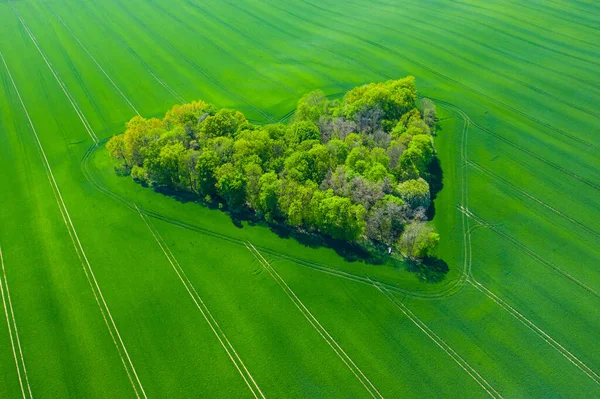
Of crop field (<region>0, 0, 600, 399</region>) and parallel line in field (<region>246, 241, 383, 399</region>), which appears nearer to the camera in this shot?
parallel line in field (<region>246, 241, 383, 399</region>)

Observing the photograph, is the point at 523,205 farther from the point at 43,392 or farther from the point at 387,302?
the point at 43,392

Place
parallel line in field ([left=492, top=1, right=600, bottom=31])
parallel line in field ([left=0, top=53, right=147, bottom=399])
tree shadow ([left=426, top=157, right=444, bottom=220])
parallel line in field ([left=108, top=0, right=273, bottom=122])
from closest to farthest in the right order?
parallel line in field ([left=0, top=53, right=147, bottom=399]), tree shadow ([left=426, top=157, right=444, bottom=220]), parallel line in field ([left=108, top=0, right=273, bottom=122]), parallel line in field ([left=492, top=1, right=600, bottom=31])

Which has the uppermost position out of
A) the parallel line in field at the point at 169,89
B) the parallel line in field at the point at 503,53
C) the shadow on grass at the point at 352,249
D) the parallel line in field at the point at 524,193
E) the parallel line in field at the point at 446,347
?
the parallel line in field at the point at 503,53

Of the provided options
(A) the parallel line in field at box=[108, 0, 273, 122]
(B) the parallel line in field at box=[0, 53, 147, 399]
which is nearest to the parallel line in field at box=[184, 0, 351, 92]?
(A) the parallel line in field at box=[108, 0, 273, 122]

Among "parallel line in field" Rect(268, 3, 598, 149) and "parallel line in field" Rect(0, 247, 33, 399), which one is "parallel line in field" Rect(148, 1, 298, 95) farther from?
"parallel line in field" Rect(0, 247, 33, 399)

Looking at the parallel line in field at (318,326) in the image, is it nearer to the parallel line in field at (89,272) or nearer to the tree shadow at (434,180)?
the parallel line in field at (89,272)

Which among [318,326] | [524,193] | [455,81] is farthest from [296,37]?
[318,326]

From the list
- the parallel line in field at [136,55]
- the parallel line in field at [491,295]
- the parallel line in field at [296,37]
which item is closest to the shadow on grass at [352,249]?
the parallel line in field at [491,295]
